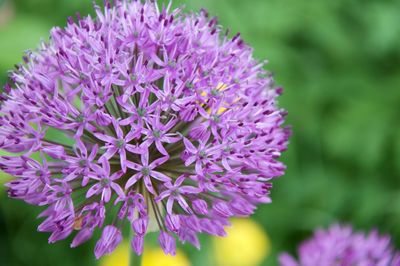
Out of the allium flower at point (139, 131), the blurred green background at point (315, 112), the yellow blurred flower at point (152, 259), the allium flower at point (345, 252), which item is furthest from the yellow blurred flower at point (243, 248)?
the allium flower at point (139, 131)

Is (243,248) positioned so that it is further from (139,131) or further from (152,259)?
(139,131)

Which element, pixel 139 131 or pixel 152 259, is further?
pixel 152 259

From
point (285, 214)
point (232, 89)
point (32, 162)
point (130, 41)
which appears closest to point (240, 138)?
point (232, 89)

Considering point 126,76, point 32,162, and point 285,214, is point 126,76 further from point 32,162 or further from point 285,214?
point 285,214

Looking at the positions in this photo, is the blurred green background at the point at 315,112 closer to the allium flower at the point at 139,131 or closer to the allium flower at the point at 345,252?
the allium flower at the point at 345,252

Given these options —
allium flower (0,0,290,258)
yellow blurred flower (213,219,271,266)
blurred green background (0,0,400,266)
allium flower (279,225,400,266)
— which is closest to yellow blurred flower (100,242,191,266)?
blurred green background (0,0,400,266)

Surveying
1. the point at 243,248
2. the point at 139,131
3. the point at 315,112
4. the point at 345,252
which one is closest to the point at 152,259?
the point at 243,248

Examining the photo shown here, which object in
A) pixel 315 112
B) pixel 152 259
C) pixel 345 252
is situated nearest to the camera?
pixel 345 252
